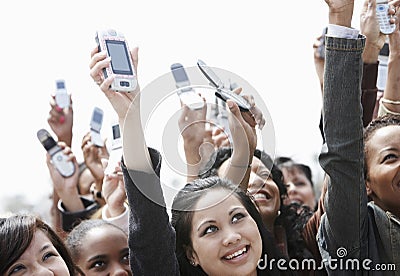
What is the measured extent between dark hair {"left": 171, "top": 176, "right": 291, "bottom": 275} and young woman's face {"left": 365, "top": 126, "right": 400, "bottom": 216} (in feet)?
1.18

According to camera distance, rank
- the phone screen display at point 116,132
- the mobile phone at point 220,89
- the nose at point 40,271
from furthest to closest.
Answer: the phone screen display at point 116,132, the mobile phone at point 220,89, the nose at point 40,271

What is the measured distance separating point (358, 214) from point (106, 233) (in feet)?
2.94

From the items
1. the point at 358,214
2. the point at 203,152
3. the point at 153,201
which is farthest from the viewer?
the point at 203,152

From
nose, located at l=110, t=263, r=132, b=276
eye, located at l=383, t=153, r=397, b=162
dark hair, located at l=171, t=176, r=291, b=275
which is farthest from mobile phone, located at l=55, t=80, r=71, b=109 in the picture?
eye, located at l=383, t=153, r=397, b=162

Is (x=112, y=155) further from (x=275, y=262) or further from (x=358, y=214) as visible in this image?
(x=358, y=214)

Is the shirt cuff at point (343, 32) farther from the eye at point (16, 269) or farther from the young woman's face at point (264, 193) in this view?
the eye at point (16, 269)

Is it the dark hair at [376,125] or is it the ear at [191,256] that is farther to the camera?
the dark hair at [376,125]

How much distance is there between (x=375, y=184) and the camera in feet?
7.79

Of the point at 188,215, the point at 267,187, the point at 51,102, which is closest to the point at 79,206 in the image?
the point at 51,102

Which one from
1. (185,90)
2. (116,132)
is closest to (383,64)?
(185,90)

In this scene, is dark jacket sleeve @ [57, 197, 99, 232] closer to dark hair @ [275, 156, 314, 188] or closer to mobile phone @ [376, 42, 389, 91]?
dark hair @ [275, 156, 314, 188]

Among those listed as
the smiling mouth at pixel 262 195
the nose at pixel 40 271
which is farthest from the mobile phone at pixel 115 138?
the nose at pixel 40 271

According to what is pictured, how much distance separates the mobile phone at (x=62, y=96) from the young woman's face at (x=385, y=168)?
78.9 inches

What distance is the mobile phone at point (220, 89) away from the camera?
8.06 ft
